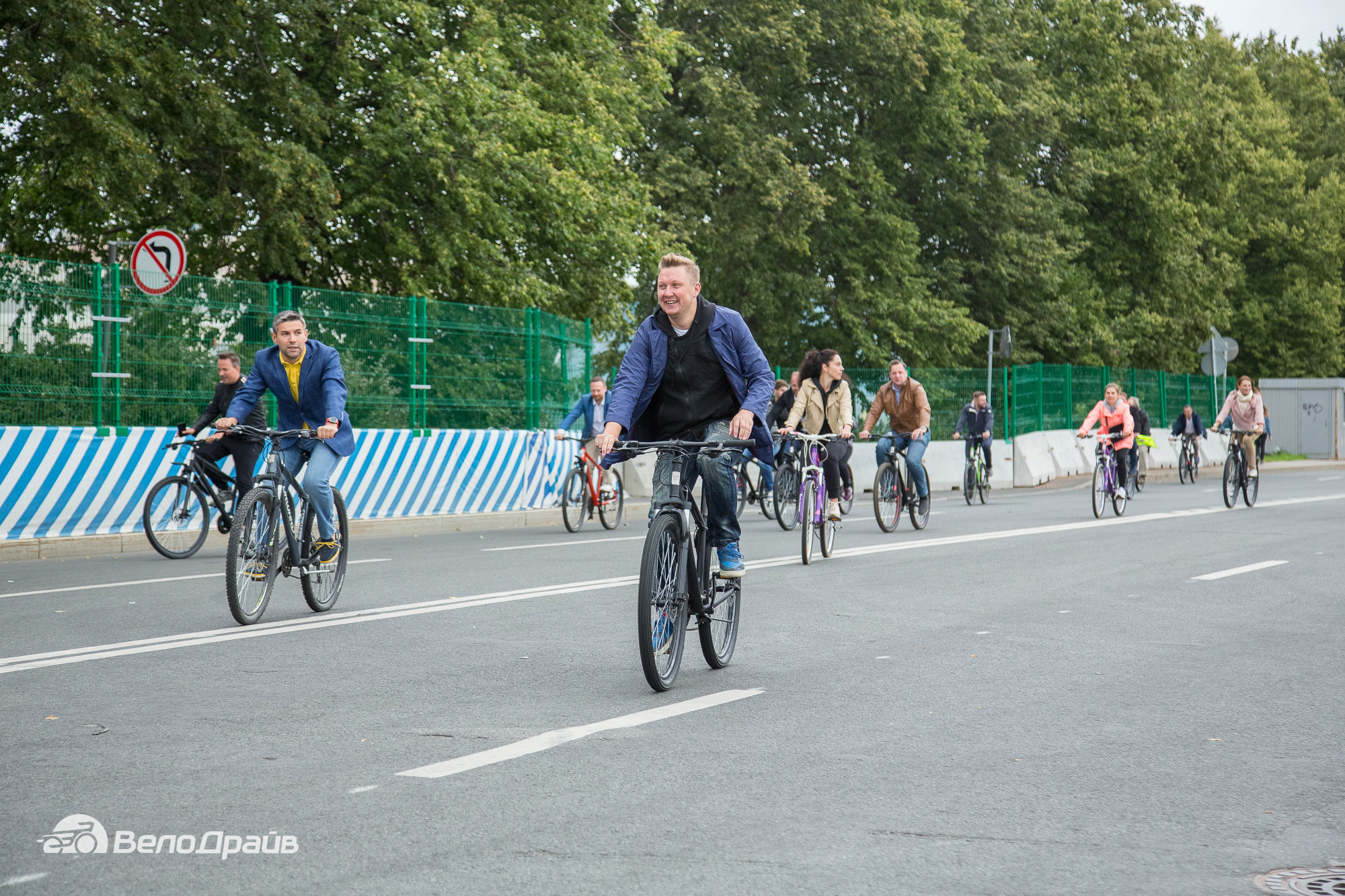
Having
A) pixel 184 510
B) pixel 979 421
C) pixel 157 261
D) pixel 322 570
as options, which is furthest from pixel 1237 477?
pixel 322 570

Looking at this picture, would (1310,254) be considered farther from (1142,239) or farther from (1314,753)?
(1314,753)

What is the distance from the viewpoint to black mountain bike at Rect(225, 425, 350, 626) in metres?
8.19

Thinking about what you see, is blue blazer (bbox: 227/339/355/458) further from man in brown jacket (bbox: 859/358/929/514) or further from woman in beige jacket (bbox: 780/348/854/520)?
man in brown jacket (bbox: 859/358/929/514)

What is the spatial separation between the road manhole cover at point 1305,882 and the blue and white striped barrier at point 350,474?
9889mm

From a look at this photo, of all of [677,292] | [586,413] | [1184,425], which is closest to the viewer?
[677,292]

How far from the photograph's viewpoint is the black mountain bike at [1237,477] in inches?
819

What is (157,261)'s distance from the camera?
15000 millimetres

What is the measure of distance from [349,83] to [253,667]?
16.8 metres

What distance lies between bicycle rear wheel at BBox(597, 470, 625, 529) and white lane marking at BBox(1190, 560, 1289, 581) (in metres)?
7.56

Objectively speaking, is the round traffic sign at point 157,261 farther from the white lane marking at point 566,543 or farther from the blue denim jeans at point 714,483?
the blue denim jeans at point 714,483

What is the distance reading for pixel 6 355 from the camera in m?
13.8

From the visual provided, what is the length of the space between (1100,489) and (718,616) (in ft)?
41.9

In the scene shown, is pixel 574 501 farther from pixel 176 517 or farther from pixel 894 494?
pixel 176 517

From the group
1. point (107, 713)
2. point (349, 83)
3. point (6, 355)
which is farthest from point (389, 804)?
point (349, 83)
